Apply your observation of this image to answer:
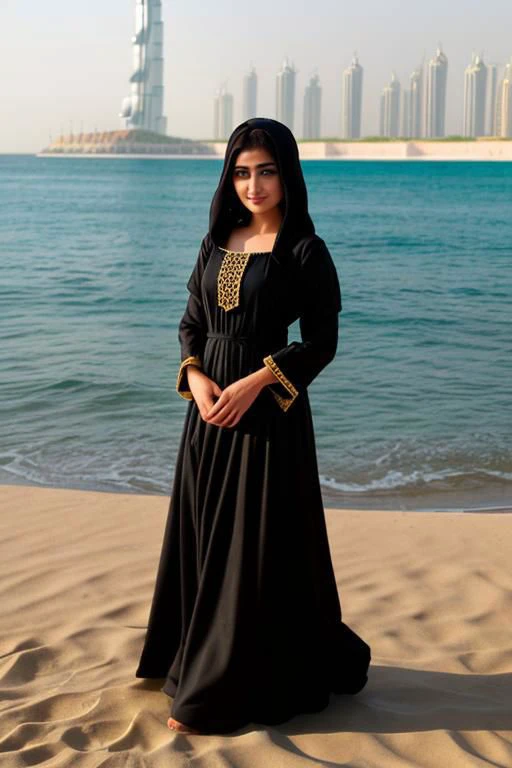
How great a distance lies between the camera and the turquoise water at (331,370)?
6.82 meters

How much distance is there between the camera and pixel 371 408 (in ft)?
29.1

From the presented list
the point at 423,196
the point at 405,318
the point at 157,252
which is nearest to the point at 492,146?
the point at 423,196

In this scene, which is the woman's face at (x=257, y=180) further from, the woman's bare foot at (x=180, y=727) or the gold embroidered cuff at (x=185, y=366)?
the woman's bare foot at (x=180, y=727)

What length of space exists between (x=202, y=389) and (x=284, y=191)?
563 mm

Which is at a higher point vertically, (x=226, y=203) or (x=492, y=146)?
(x=492, y=146)

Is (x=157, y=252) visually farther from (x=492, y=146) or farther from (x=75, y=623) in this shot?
(x=492, y=146)

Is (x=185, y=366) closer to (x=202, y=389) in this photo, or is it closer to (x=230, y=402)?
(x=202, y=389)

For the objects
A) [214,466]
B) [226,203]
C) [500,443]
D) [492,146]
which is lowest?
[500,443]

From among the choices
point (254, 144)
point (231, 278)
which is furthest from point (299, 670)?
point (254, 144)

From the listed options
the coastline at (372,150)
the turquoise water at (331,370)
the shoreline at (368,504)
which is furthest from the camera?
the coastline at (372,150)

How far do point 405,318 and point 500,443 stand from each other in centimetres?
680

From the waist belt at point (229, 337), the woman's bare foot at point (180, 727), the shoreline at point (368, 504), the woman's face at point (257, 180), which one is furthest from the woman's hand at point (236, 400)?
the shoreline at point (368, 504)

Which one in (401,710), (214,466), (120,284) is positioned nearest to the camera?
(214,466)

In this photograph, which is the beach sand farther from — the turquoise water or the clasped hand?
the turquoise water
